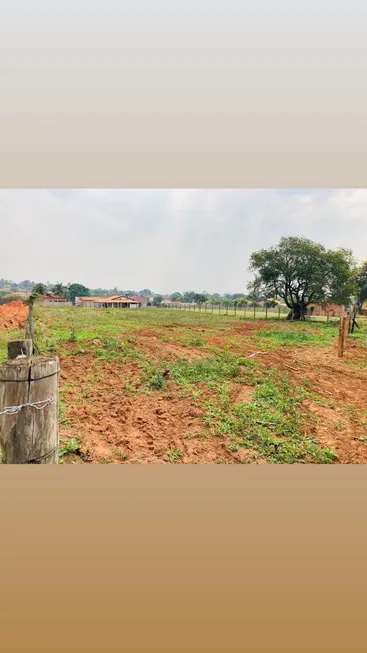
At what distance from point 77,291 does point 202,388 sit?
69.8 inches

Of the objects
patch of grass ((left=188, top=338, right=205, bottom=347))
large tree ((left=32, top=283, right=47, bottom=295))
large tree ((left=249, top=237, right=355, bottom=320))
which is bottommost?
patch of grass ((left=188, top=338, right=205, bottom=347))

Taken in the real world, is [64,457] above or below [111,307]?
below

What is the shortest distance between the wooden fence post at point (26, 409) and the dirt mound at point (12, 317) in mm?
1994

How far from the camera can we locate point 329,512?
1.86 m

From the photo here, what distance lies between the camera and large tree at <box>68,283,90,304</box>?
324 centimetres

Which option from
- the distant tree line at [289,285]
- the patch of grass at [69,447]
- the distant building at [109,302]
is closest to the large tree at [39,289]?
the distant tree line at [289,285]

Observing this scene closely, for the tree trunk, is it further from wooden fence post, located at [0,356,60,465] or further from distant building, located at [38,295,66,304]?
wooden fence post, located at [0,356,60,465]

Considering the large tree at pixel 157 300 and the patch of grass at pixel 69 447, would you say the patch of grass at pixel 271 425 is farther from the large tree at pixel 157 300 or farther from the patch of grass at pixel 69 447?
the large tree at pixel 157 300

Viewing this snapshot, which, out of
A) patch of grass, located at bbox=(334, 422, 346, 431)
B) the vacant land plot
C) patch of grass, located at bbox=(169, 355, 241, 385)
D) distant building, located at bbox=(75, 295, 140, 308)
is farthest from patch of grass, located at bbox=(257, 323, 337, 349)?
distant building, located at bbox=(75, 295, 140, 308)

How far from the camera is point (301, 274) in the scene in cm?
368

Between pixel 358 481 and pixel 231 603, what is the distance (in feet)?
4.83

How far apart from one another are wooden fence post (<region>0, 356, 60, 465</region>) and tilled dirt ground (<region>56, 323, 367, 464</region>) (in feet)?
3.73
